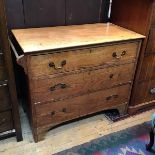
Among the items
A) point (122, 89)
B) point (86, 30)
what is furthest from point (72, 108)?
point (86, 30)

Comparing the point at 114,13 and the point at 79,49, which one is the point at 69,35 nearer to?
the point at 79,49

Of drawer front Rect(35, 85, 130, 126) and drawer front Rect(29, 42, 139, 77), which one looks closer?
drawer front Rect(29, 42, 139, 77)

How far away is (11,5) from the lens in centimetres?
161

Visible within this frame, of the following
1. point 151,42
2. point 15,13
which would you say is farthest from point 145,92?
point 15,13

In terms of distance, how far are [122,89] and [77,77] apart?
0.49 m

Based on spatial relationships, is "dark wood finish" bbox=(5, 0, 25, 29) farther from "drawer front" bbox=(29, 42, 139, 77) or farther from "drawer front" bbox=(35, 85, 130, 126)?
"drawer front" bbox=(35, 85, 130, 126)

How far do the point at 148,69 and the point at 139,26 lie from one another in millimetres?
393

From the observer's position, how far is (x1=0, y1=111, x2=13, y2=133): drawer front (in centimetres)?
148

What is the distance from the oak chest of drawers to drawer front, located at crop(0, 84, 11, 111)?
155 millimetres

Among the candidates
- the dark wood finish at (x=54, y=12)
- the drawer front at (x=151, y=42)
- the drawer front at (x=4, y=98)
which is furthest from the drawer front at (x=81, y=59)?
the dark wood finish at (x=54, y=12)

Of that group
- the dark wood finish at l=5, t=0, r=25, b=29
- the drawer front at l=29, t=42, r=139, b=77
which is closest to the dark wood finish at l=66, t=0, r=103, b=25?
the dark wood finish at l=5, t=0, r=25, b=29

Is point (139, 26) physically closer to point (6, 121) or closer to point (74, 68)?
point (74, 68)

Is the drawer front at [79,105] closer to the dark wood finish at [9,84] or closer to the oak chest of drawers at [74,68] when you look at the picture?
the oak chest of drawers at [74,68]

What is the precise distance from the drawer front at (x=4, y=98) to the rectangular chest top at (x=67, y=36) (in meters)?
0.31
